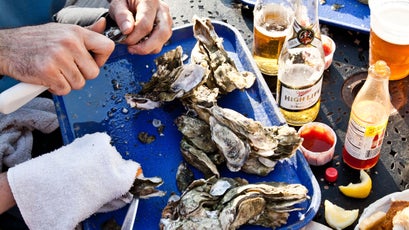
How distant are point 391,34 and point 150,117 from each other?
66 centimetres

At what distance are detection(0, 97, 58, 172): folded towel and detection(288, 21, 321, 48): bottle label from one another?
2.26 feet

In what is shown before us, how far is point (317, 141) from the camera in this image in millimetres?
1352

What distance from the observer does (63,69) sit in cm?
123

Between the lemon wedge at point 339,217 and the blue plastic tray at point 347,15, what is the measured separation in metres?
0.61

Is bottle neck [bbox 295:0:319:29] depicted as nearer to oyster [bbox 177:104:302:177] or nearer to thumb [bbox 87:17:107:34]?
oyster [bbox 177:104:302:177]

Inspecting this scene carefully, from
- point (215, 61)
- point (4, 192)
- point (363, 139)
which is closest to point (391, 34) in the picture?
point (363, 139)

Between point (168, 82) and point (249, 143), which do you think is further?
point (168, 82)

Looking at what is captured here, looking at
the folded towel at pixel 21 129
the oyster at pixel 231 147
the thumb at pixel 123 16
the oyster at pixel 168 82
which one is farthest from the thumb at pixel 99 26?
the oyster at pixel 231 147

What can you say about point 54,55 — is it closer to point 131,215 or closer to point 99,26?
point 99,26

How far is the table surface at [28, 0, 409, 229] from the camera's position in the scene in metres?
1.28

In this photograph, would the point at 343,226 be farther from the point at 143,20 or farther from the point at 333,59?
the point at 143,20

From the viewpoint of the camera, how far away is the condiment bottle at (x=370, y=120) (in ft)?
3.95

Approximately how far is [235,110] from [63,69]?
468 mm

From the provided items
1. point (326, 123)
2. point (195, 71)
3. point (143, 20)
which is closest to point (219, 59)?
point (195, 71)
